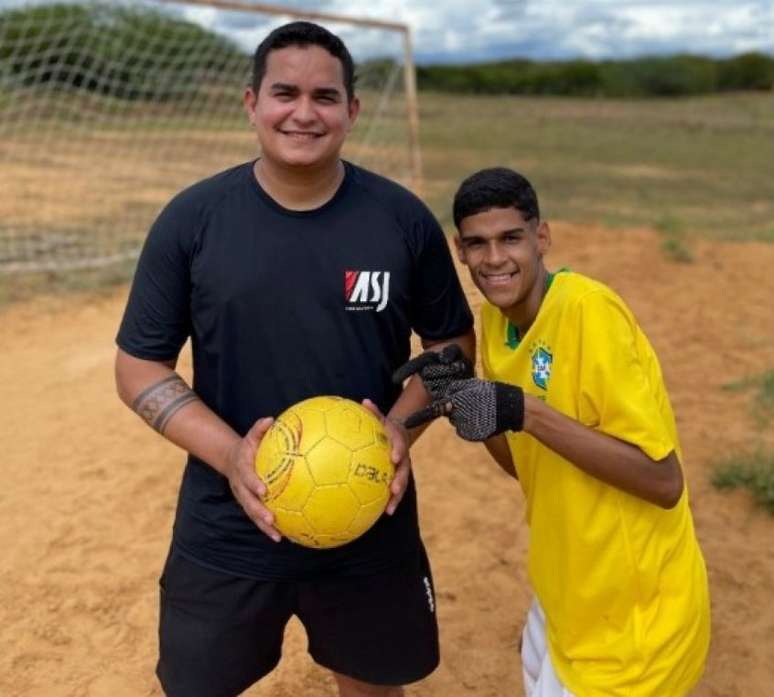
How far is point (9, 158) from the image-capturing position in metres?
15.5

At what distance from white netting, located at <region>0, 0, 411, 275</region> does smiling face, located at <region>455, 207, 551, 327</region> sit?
761 centimetres

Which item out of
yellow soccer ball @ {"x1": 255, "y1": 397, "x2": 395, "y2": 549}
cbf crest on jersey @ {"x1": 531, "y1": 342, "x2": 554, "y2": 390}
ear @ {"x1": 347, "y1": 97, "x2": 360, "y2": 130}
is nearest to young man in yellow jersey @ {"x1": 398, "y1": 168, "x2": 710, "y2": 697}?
cbf crest on jersey @ {"x1": 531, "y1": 342, "x2": 554, "y2": 390}

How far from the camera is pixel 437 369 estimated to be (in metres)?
2.06

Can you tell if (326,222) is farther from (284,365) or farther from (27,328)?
(27,328)

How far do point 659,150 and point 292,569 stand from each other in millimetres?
22858

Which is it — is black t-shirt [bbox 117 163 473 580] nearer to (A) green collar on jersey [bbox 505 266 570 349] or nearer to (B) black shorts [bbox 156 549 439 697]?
(B) black shorts [bbox 156 549 439 697]

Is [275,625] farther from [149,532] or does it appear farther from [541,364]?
[149,532]

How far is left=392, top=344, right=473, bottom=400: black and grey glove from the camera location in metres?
2.04

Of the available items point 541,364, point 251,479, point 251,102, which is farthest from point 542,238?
point 251,479

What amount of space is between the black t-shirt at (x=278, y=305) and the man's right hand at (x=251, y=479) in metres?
0.17

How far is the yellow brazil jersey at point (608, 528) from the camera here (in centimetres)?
193

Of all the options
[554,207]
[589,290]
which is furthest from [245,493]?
[554,207]

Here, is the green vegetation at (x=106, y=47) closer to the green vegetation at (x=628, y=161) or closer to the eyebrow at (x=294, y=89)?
the green vegetation at (x=628, y=161)

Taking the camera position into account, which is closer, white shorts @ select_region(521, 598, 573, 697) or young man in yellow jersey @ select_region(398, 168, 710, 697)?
young man in yellow jersey @ select_region(398, 168, 710, 697)
